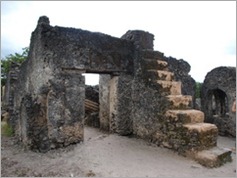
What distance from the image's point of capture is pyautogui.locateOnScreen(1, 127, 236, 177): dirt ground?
492 centimetres

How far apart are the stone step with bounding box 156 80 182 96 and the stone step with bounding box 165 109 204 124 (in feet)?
1.87

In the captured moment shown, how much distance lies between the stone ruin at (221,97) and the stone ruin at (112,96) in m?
4.80

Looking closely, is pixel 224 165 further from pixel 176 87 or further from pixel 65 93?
pixel 65 93

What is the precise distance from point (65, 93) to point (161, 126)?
8.29ft

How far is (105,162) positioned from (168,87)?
2546 mm

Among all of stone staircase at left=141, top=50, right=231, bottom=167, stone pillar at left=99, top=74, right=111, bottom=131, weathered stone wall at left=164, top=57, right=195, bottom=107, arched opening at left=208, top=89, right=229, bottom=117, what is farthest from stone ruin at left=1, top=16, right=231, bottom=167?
arched opening at left=208, top=89, right=229, bottom=117

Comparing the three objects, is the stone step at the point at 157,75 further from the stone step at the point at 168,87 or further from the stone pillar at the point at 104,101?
the stone pillar at the point at 104,101

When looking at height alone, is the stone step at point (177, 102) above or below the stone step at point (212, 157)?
above

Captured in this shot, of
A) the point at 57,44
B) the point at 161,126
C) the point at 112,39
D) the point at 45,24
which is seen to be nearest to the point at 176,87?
the point at 161,126

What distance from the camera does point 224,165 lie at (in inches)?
217

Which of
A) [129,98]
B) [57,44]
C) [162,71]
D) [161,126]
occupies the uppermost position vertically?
[57,44]

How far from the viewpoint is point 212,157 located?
17.7 feet

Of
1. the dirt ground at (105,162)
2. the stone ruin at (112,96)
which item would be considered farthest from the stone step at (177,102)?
the dirt ground at (105,162)

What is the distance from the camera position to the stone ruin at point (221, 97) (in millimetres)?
10867
